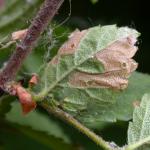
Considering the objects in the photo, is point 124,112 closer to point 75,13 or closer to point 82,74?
point 82,74

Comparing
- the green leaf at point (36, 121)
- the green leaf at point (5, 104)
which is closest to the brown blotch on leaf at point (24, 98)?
the green leaf at point (5, 104)

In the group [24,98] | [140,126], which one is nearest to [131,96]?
[140,126]

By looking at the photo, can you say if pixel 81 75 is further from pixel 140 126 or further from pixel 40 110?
pixel 40 110

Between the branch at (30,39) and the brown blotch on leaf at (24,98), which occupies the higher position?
Result: the branch at (30,39)

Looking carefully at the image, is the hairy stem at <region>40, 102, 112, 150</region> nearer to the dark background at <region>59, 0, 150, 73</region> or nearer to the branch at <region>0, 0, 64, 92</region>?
the branch at <region>0, 0, 64, 92</region>

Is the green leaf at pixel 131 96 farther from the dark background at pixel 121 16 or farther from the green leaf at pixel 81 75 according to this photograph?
the dark background at pixel 121 16

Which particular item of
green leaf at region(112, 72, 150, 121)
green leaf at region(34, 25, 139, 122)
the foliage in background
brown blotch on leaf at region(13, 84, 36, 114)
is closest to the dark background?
the foliage in background
